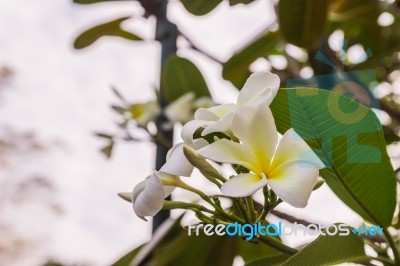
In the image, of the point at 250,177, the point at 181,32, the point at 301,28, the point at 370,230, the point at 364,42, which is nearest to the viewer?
the point at 250,177

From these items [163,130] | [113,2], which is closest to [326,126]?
[163,130]

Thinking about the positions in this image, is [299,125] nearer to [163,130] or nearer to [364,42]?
[163,130]

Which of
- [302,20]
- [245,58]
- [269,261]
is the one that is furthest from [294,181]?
[245,58]

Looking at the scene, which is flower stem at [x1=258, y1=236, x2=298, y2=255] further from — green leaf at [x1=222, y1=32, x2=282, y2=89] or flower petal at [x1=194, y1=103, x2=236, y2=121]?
green leaf at [x1=222, y1=32, x2=282, y2=89]

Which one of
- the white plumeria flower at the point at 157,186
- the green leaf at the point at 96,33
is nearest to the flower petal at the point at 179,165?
the white plumeria flower at the point at 157,186

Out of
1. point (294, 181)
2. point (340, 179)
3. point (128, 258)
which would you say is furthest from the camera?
point (128, 258)

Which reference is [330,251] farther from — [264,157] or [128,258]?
[128,258]

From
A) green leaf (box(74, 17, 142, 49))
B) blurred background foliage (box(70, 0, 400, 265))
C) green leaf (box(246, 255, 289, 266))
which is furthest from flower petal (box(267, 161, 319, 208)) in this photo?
green leaf (box(74, 17, 142, 49))
